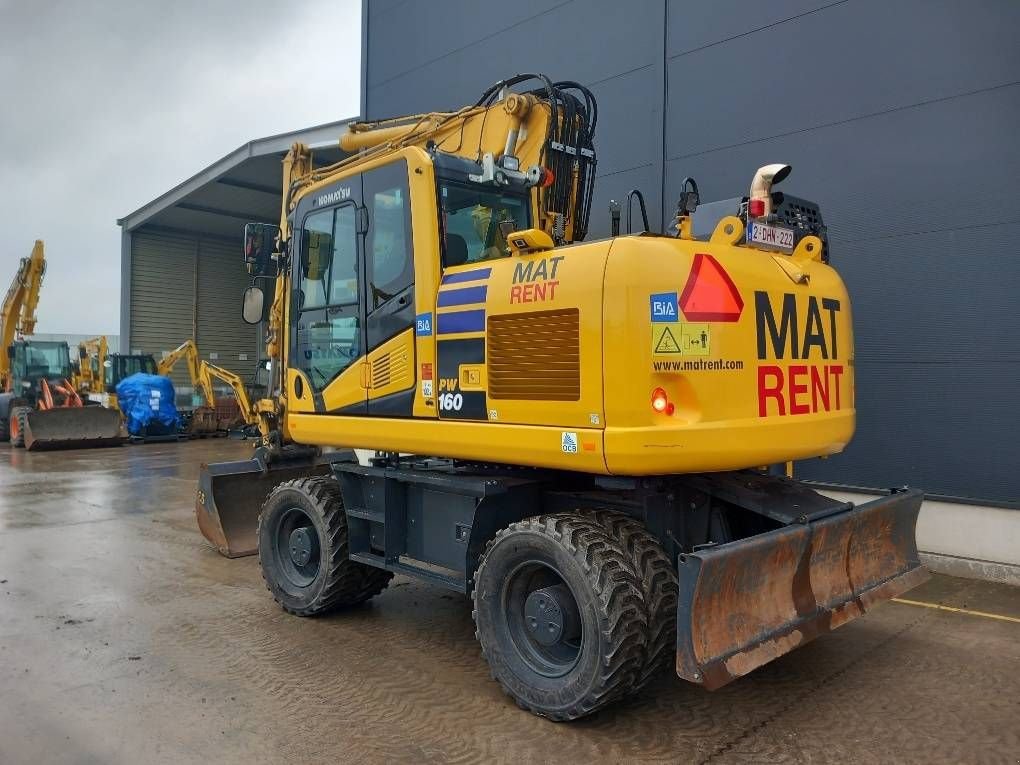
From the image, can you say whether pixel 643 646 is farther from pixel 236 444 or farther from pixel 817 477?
pixel 236 444

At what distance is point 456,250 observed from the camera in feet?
15.5

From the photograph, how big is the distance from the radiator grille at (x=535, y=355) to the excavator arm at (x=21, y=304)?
20280mm

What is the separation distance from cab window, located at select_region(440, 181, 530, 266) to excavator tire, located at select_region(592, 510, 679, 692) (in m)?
1.86

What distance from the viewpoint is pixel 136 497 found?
10914mm

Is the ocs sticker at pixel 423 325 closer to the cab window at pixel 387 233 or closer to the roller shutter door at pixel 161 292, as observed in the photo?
the cab window at pixel 387 233

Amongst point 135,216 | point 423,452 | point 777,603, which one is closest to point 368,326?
point 423,452

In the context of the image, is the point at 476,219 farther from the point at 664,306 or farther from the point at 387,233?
the point at 664,306

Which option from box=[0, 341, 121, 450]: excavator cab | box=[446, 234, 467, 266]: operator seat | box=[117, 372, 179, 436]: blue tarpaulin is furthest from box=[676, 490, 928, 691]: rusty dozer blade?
box=[117, 372, 179, 436]: blue tarpaulin

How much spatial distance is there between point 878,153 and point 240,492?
6.61 meters

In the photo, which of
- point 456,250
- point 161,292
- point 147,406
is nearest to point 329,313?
point 456,250

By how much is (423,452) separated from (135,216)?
24.2m

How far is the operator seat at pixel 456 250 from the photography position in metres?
4.69

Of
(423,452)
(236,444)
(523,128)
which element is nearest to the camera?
(423,452)

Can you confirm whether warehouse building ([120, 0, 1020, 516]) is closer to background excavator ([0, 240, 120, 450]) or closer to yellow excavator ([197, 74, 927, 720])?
yellow excavator ([197, 74, 927, 720])
